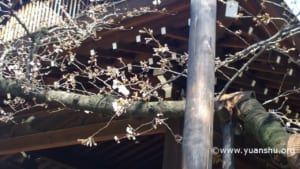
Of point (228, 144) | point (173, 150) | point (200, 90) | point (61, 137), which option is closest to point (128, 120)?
point (173, 150)

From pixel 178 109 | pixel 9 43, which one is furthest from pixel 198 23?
pixel 9 43

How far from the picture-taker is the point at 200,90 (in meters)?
2.34

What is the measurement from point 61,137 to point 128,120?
1090 millimetres

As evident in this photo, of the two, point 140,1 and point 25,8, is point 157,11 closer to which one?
point 140,1

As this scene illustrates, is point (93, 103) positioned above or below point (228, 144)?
above

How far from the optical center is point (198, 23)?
2.51m

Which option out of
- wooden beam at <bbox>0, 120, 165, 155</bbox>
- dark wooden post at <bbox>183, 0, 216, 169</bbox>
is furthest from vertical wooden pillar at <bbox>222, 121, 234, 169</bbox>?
wooden beam at <bbox>0, 120, 165, 155</bbox>

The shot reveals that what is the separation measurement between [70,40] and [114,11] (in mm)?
469

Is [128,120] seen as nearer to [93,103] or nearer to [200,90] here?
[93,103]

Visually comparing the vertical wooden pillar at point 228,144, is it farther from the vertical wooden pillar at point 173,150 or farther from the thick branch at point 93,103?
the vertical wooden pillar at point 173,150

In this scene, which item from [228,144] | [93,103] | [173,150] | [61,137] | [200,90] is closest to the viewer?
[200,90]

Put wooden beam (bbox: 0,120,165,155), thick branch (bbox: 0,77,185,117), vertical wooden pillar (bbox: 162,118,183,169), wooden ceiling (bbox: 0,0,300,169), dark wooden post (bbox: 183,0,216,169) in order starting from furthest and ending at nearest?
wooden beam (bbox: 0,120,165,155) < vertical wooden pillar (bbox: 162,118,183,169) < wooden ceiling (bbox: 0,0,300,169) < thick branch (bbox: 0,77,185,117) < dark wooden post (bbox: 183,0,216,169)

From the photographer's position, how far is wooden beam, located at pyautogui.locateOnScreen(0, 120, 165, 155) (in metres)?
4.89

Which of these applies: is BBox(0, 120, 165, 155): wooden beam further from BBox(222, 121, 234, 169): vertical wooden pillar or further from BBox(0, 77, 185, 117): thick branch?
BBox(222, 121, 234, 169): vertical wooden pillar
